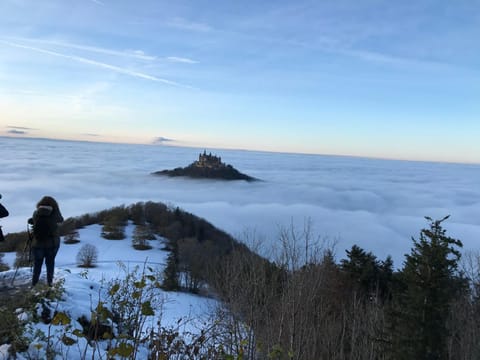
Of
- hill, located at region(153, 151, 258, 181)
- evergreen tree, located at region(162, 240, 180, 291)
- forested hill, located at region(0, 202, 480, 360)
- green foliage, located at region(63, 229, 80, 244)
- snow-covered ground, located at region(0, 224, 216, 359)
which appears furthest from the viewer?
hill, located at region(153, 151, 258, 181)

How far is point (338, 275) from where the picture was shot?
21391mm

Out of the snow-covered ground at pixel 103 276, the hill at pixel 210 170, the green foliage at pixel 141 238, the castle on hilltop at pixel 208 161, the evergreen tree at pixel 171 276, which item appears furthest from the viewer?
the castle on hilltop at pixel 208 161

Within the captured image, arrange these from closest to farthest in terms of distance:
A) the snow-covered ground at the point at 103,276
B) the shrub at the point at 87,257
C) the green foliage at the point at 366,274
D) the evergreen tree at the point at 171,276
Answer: the snow-covered ground at the point at 103,276 < the green foliage at the point at 366,274 < the evergreen tree at the point at 171,276 < the shrub at the point at 87,257

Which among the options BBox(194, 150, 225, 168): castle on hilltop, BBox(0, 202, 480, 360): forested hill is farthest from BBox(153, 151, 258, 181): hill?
BBox(0, 202, 480, 360): forested hill

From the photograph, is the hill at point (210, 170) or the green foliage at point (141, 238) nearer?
the green foliage at point (141, 238)

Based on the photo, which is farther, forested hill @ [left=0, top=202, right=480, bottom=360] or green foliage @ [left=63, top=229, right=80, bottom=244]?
green foliage @ [left=63, top=229, right=80, bottom=244]

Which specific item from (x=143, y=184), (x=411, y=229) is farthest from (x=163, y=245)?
(x=143, y=184)

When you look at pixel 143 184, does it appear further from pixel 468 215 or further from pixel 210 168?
pixel 468 215

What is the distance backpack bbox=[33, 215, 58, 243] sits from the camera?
23.7ft

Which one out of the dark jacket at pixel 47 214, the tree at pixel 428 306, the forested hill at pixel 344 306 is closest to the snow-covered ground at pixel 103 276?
the dark jacket at pixel 47 214

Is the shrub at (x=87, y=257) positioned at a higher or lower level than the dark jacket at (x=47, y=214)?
lower

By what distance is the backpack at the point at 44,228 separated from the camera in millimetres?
A: 7223

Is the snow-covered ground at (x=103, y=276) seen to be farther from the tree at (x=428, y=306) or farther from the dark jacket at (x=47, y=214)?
the tree at (x=428, y=306)

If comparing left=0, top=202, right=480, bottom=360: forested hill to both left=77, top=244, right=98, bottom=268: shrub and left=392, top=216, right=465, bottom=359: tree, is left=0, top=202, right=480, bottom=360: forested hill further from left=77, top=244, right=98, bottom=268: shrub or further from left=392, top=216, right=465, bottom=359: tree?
left=77, top=244, right=98, bottom=268: shrub
